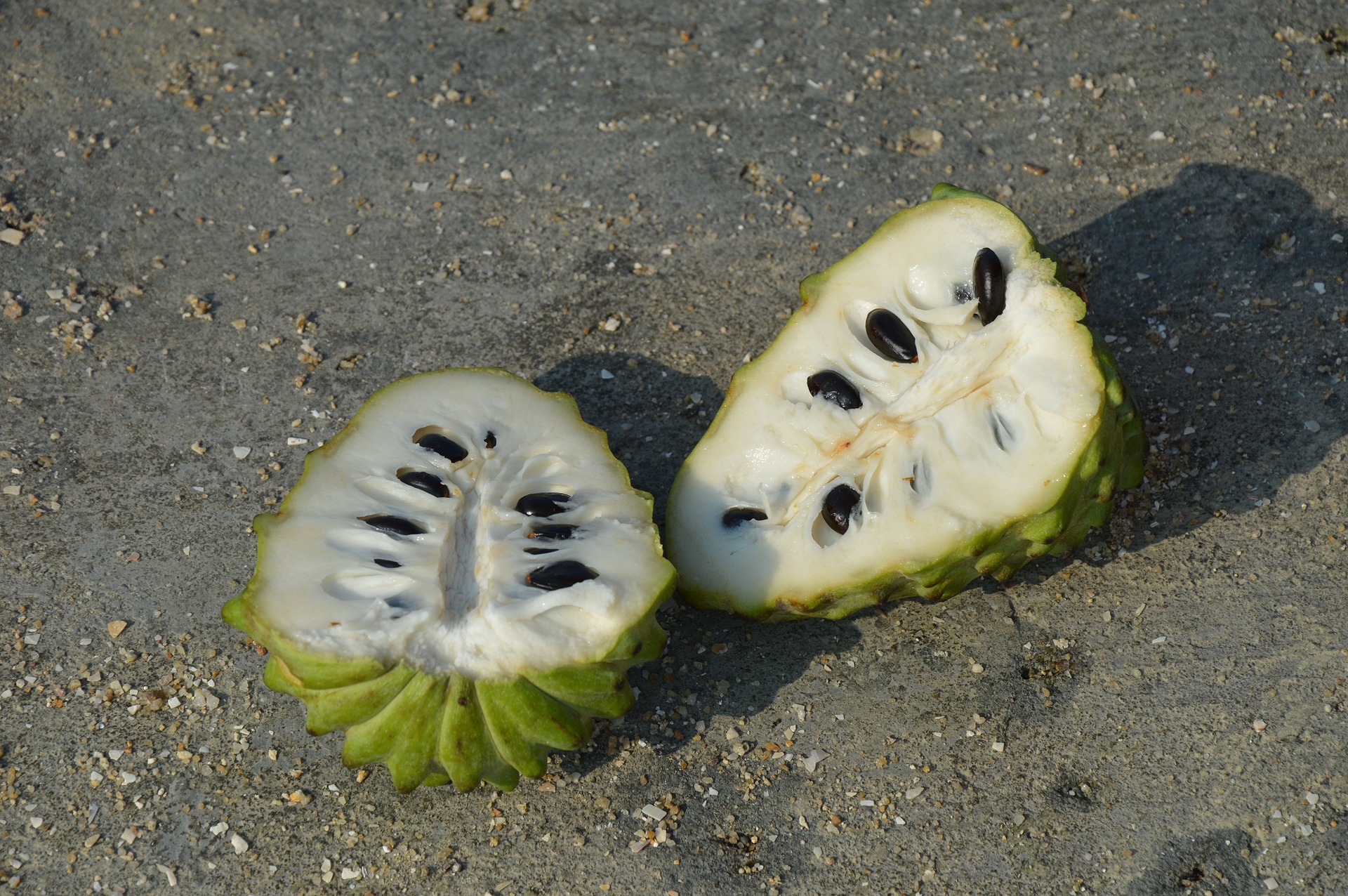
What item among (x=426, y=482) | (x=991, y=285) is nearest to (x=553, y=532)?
(x=426, y=482)

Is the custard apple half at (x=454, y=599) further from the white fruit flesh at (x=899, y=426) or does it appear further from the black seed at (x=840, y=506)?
the black seed at (x=840, y=506)

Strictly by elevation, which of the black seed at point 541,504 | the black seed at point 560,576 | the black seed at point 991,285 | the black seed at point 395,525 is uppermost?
the black seed at point 991,285

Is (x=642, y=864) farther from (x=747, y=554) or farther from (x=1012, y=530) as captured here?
(x=1012, y=530)

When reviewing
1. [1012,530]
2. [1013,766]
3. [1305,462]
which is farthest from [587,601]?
[1305,462]

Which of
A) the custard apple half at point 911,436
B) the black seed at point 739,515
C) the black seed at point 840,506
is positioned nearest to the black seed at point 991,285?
the custard apple half at point 911,436

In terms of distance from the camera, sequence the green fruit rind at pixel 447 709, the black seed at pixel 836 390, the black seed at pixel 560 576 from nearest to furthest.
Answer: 1. the green fruit rind at pixel 447 709
2. the black seed at pixel 560 576
3. the black seed at pixel 836 390

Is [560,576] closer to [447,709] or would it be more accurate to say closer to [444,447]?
[447,709]
